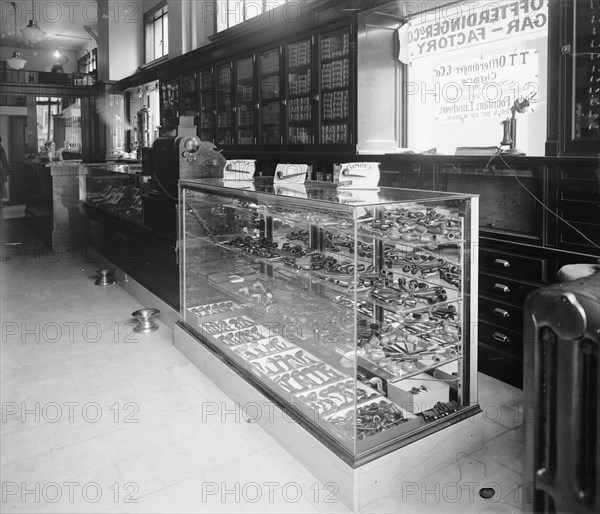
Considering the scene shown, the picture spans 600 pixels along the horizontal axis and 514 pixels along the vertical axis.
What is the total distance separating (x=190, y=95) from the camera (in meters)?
7.88

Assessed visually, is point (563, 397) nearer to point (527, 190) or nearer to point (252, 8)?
point (527, 190)

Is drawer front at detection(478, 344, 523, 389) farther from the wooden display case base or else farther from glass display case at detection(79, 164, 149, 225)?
glass display case at detection(79, 164, 149, 225)

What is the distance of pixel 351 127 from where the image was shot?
16.6 ft

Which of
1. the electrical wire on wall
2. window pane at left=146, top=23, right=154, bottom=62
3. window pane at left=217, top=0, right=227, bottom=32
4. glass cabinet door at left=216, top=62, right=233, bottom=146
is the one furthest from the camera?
window pane at left=146, top=23, right=154, bottom=62

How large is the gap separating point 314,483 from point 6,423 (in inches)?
69.8

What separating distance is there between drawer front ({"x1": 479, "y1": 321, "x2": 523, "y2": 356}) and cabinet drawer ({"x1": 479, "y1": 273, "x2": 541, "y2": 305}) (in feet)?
0.65

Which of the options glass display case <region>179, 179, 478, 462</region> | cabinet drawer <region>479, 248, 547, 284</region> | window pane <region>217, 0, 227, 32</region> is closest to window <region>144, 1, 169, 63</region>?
window pane <region>217, 0, 227, 32</region>

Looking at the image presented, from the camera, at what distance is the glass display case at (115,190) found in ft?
18.1

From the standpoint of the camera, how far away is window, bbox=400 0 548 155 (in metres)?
3.90

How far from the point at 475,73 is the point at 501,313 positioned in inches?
79.8

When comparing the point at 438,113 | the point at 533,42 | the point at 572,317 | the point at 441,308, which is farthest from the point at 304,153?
the point at 572,317

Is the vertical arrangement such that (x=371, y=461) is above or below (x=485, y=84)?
below

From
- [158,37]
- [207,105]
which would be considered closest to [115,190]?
[207,105]

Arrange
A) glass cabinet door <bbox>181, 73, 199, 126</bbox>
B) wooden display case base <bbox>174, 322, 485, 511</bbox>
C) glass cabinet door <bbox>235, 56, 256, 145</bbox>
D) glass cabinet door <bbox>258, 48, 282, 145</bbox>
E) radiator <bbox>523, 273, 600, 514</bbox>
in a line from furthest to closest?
1. glass cabinet door <bbox>181, 73, 199, 126</bbox>
2. glass cabinet door <bbox>235, 56, 256, 145</bbox>
3. glass cabinet door <bbox>258, 48, 282, 145</bbox>
4. wooden display case base <bbox>174, 322, 485, 511</bbox>
5. radiator <bbox>523, 273, 600, 514</bbox>
